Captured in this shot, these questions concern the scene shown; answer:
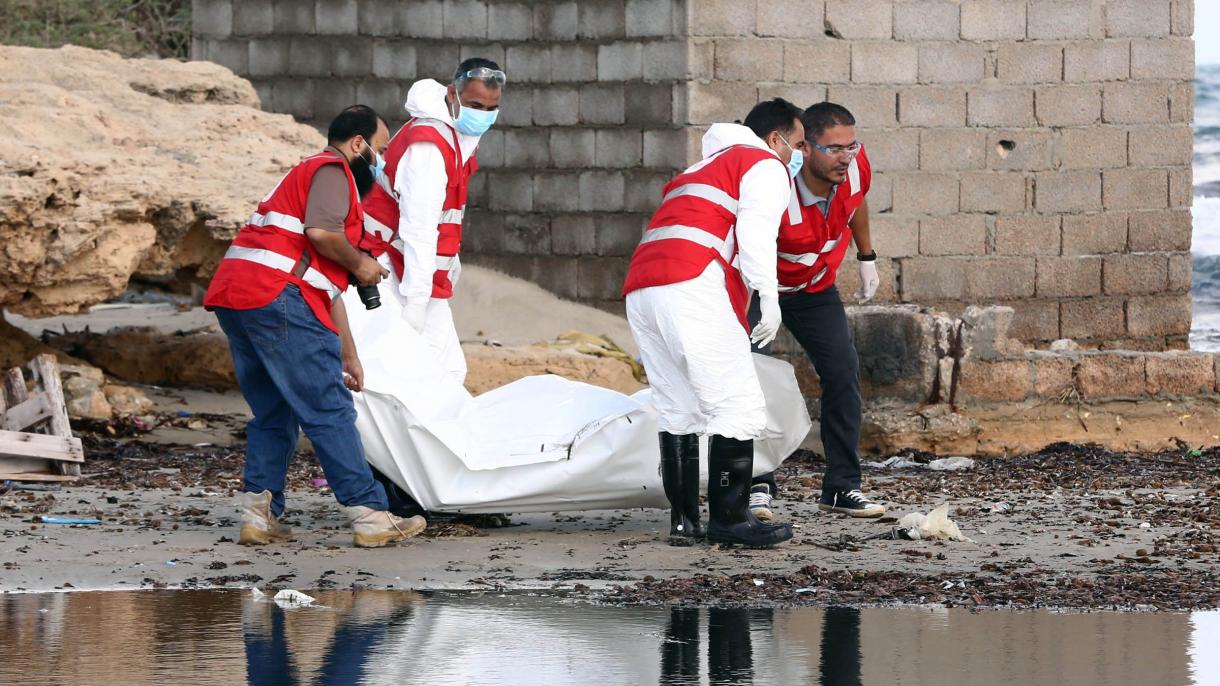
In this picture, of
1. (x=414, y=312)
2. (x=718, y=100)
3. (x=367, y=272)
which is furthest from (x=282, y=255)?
(x=718, y=100)

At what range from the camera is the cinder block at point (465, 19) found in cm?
1387

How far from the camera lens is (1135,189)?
14.0m

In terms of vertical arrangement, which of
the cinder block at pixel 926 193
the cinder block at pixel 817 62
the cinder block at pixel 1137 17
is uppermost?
the cinder block at pixel 1137 17

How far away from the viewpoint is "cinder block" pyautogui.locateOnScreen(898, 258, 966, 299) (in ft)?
44.1

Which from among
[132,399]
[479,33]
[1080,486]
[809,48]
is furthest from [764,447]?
[479,33]

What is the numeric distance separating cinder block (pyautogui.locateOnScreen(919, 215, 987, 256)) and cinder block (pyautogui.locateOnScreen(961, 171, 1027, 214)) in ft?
0.34

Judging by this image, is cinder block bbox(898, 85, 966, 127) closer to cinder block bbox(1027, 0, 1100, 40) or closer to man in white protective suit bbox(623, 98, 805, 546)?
cinder block bbox(1027, 0, 1100, 40)

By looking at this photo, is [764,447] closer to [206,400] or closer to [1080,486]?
[1080,486]

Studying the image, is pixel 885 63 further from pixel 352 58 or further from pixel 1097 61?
pixel 352 58

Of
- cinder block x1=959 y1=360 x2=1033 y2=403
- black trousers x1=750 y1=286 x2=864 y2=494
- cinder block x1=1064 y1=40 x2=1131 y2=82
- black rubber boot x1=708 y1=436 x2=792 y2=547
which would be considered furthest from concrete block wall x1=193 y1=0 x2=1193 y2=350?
black rubber boot x1=708 y1=436 x2=792 y2=547

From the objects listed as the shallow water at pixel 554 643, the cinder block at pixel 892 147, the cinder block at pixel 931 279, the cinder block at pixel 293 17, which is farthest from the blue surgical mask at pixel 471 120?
the cinder block at pixel 293 17

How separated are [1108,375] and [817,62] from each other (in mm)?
3497

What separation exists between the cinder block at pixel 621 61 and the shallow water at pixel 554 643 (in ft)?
23.7

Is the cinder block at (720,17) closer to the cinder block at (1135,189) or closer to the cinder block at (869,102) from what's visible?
the cinder block at (869,102)
